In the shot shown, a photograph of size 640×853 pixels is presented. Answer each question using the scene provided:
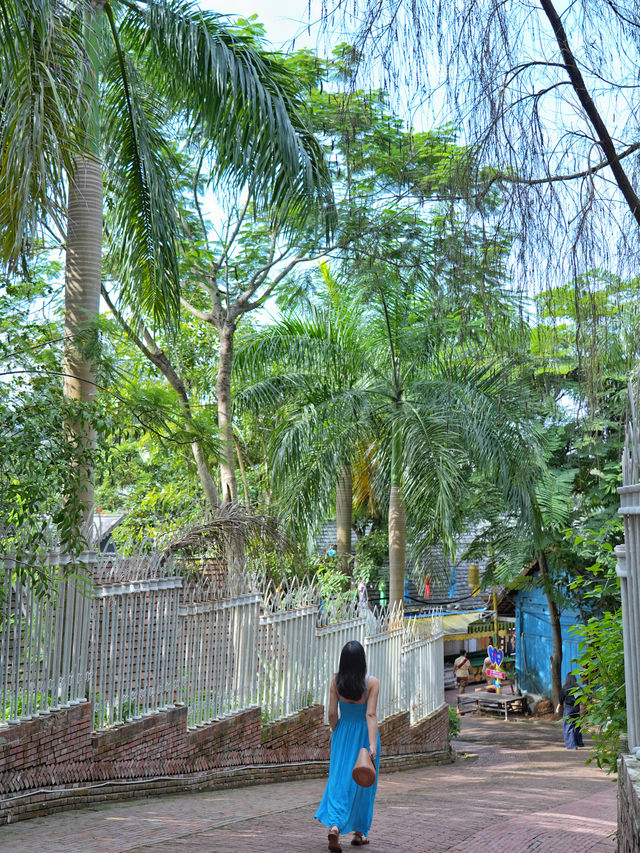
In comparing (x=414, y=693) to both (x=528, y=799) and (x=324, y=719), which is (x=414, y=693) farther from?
(x=528, y=799)

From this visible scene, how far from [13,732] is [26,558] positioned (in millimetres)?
1234

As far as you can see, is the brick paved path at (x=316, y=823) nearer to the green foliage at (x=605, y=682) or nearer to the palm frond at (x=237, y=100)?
the green foliage at (x=605, y=682)

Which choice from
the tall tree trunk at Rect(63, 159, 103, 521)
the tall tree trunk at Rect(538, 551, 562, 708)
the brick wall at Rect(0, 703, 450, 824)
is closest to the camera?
the brick wall at Rect(0, 703, 450, 824)

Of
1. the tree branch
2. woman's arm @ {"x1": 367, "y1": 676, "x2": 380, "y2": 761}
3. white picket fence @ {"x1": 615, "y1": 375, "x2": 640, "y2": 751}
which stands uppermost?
the tree branch

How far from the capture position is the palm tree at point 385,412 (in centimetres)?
1410

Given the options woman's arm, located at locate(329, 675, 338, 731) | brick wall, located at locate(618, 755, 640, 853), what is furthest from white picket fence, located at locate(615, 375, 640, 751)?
woman's arm, located at locate(329, 675, 338, 731)

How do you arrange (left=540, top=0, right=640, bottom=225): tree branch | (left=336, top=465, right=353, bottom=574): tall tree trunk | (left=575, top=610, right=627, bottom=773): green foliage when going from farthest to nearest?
(left=336, top=465, right=353, bottom=574): tall tree trunk → (left=575, top=610, right=627, bottom=773): green foliage → (left=540, top=0, right=640, bottom=225): tree branch

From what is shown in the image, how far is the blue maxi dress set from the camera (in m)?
6.22

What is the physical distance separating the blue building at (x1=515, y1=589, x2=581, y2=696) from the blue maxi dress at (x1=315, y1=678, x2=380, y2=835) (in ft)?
58.1

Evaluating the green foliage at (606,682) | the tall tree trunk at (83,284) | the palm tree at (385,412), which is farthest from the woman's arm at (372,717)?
the palm tree at (385,412)

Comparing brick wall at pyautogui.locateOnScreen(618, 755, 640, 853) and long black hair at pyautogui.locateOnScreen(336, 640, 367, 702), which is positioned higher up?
long black hair at pyautogui.locateOnScreen(336, 640, 367, 702)

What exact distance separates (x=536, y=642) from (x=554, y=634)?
2930 mm

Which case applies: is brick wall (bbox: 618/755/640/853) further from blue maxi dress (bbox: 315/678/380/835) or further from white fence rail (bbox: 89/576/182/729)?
white fence rail (bbox: 89/576/182/729)

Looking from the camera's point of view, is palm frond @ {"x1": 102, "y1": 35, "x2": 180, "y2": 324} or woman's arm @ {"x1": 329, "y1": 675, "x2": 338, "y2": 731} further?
palm frond @ {"x1": 102, "y1": 35, "x2": 180, "y2": 324}
